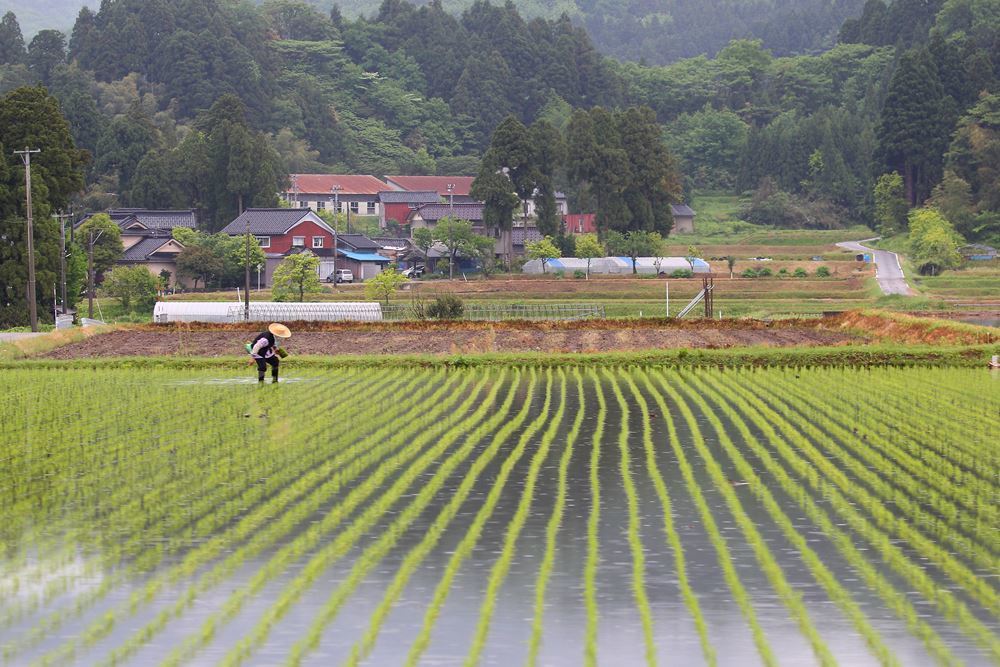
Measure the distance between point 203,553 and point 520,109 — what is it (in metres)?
131

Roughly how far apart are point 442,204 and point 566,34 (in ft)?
164

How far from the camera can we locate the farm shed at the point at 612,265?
7656 centimetres

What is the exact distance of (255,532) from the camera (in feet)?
42.0

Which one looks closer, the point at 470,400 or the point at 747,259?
the point at 470,400

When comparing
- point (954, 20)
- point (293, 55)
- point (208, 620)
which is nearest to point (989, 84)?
point (954, 20)

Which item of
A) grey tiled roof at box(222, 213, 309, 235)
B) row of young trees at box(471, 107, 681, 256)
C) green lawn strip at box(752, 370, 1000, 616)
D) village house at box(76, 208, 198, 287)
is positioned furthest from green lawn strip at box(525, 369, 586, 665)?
grey tiled roof at box(222, 213, 309, 235)

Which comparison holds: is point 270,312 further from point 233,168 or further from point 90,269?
point 233,168

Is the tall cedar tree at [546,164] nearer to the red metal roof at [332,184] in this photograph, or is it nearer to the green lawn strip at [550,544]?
the red metal roof at [332,184]

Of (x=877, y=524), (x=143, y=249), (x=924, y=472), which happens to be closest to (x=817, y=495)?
(x=877, y=524)

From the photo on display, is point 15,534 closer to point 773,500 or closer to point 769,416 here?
→ point 773,500

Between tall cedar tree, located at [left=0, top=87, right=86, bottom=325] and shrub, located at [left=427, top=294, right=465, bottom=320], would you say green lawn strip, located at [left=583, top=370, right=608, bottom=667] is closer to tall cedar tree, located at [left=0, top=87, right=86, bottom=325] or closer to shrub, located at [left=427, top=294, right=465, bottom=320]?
shrub, located at [left=427, top=294, right=465, bottom=320]

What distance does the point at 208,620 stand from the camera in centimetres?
984

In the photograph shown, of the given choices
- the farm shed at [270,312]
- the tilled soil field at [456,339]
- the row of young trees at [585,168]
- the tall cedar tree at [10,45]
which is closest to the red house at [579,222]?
the row of young trees at [585,168]

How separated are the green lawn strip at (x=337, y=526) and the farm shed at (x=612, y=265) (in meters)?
54.9
